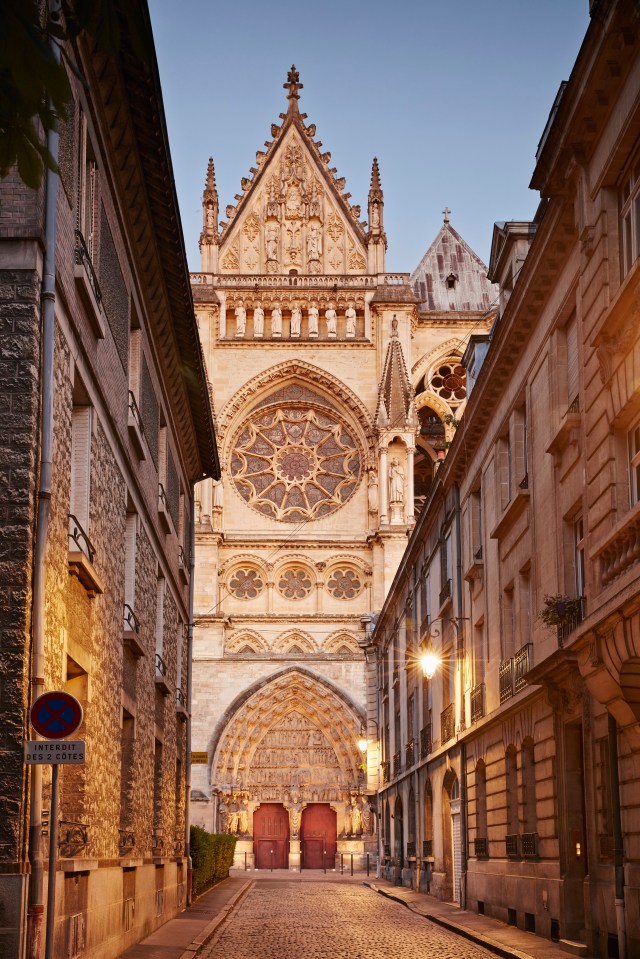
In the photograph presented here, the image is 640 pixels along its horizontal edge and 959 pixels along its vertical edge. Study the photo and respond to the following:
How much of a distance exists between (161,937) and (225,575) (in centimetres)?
3769

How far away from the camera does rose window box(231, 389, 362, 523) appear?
57.0 m

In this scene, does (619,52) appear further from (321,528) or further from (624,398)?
(321,528)

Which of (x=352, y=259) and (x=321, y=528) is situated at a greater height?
(x=352, y=259)

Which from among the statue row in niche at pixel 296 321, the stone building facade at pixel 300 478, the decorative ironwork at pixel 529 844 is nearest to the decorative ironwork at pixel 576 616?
the decorative ironwork at pixel 529 844

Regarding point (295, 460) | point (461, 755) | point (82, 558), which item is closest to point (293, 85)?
point (295, 460)

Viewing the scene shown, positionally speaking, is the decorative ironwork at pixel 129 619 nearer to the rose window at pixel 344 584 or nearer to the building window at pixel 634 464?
the building window at pixel 634 464

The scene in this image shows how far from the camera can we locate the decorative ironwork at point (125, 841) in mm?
16078

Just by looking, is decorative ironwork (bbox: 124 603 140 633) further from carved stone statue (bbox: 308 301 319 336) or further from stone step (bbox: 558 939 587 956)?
carved stone statue (bbox: 308 301 319 336)

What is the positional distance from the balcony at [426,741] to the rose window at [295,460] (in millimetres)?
24496

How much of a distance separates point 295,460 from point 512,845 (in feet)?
124

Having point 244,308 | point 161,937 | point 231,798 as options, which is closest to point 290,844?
point 231,798

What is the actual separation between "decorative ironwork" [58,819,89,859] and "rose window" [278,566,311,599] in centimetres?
4295

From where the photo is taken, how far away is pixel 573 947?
1535cm

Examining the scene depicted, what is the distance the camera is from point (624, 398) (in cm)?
1370
